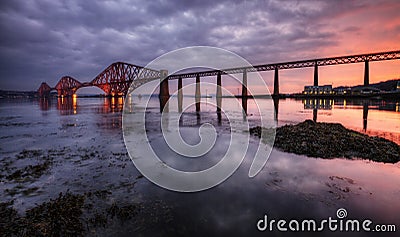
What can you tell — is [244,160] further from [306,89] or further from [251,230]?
[306,89]

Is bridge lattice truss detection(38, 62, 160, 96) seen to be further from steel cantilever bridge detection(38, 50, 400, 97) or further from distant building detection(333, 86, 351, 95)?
distant building detection(333, 86, 351, 95)

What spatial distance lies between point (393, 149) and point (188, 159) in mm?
11780

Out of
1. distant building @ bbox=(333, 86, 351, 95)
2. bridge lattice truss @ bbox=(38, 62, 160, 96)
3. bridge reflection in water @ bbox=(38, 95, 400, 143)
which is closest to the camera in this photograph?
bridge reflection in water @ bbox=(38, 95, 400, 143)

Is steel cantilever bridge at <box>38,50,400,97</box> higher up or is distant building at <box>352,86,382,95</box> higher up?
steel cantilever bridge at <box>38,50,400,97</box>

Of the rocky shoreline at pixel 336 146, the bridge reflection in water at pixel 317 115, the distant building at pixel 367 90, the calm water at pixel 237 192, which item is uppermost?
the distant building at pixel 367 90

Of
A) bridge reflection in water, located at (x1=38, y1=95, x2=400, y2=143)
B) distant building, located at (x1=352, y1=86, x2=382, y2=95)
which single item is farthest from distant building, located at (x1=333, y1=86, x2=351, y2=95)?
bridge reflection in water, located at (x1=38, y1=95, x2=400, y2=143)

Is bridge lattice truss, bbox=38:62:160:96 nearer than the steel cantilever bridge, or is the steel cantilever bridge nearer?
the steel cantilever bridge

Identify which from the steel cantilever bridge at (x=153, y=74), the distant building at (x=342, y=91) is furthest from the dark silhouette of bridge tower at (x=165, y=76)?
the distant building at (x=342, y=91)

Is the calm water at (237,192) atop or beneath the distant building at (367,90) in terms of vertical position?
beneath

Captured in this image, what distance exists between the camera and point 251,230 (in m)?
4.52

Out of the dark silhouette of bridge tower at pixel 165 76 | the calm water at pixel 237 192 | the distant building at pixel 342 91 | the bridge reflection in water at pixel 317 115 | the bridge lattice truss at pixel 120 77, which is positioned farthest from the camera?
the bridge lattice truss at pixel 120 77

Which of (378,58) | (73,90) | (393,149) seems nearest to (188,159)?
(393,149)

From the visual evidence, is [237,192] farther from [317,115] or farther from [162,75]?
[162,75]

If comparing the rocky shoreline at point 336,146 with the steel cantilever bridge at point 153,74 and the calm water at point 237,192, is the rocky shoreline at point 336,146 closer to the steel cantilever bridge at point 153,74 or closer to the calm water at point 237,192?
the calm water at point 237,192
